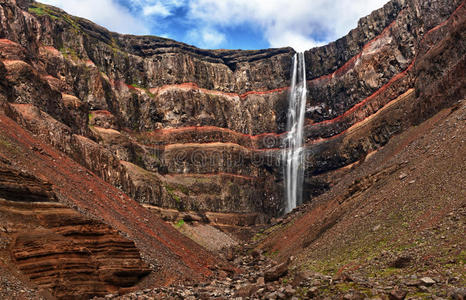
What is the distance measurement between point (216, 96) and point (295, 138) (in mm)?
21286

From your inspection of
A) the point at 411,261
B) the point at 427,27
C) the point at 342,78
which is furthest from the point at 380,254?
the point at 342,78

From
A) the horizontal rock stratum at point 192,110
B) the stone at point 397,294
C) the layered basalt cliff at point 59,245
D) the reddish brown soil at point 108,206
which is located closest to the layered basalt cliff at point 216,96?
the horizontal rock stratum at point 192,110

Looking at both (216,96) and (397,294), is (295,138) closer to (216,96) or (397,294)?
(216,96)

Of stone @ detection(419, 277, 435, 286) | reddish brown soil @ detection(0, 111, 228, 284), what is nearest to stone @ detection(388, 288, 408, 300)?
stone @ detection(419, 277, 435, 286)

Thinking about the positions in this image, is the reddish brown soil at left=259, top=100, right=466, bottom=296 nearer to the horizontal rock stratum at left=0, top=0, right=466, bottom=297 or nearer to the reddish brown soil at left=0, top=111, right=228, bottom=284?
the reddish brown soil at left=0, top=111, right=228, bottom=284

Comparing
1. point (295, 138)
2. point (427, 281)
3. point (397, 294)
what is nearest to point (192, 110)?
point (295, 138)

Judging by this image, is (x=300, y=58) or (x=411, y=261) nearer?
(x=411, y=261)

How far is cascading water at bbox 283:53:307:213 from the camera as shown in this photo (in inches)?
2790

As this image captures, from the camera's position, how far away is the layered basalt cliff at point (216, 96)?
45156mm

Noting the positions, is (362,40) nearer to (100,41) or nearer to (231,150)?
(231,150)

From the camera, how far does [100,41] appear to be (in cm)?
7825

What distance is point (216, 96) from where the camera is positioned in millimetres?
83062

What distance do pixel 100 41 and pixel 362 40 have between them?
56.4 metres

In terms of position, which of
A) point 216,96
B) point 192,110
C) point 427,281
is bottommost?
point 427,281
